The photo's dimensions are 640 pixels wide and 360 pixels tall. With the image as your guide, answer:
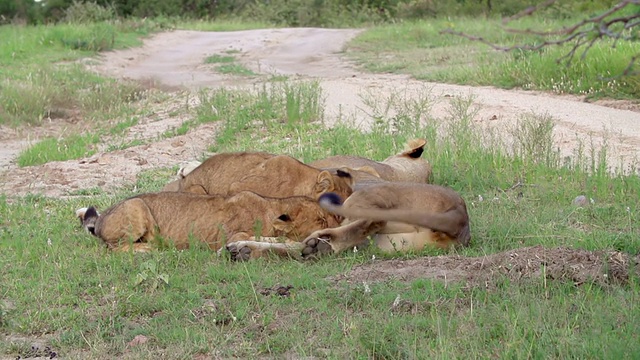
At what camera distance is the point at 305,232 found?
6801mm

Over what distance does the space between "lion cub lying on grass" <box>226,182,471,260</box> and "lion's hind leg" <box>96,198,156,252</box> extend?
77 centimetres

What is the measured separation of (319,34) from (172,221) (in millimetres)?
23527

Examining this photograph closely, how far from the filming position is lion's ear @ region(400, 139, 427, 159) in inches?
356

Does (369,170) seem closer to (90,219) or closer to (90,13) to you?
(90,219)

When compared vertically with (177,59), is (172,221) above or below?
above

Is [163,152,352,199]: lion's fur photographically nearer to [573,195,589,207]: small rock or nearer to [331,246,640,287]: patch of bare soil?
[331,246,640,287]: patch of bare soil

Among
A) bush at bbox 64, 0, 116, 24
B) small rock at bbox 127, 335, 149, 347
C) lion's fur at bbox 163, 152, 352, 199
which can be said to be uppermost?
lion's fur at bbox 163, 152, 352, 199

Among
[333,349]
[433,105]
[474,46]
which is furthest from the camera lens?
[474,46]

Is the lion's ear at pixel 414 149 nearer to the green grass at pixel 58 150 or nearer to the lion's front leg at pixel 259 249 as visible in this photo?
the lion's front leg at pixel 259 249

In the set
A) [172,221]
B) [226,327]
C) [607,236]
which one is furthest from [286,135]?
[226,327]

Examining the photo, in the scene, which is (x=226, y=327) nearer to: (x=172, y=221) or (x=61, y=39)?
(x=172, y=221)

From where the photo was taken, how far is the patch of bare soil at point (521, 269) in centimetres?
562

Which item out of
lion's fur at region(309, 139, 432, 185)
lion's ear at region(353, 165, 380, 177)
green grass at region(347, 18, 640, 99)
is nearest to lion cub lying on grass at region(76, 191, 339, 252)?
lion's ear at region(353, 165, 380, 177)

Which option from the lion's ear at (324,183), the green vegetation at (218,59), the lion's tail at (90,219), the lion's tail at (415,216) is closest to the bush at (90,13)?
the green vegetation at (218,59)
